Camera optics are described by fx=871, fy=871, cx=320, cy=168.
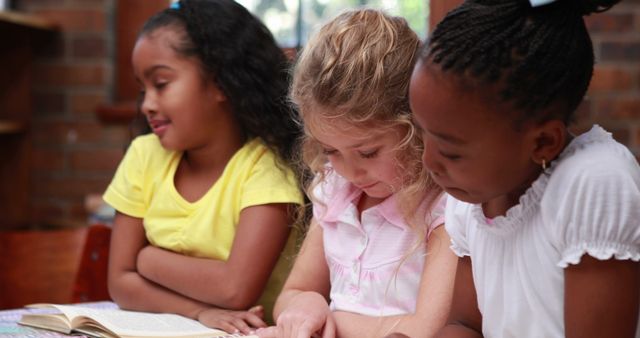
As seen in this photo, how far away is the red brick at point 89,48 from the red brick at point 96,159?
14.4 inches

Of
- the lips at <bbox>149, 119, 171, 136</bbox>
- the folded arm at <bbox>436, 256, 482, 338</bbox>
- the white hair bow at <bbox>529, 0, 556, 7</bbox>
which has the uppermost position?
the white hair bow at <bbox>529, 0, 556, 7</bbox>

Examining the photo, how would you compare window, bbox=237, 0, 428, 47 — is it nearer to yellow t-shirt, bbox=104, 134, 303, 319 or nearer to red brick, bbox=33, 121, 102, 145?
red brick, bbox=33, 121, 102, 145

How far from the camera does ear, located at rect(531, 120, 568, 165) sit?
0.83 metres

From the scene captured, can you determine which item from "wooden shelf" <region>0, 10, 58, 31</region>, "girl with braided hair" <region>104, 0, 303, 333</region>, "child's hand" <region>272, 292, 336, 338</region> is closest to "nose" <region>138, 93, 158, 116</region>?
"girl with braided hair" <region>104, 0, 303, 333</region>

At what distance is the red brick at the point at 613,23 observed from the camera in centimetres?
264

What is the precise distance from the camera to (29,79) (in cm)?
334

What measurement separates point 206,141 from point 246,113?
0.27 ft

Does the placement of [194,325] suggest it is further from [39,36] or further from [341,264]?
[39,36]

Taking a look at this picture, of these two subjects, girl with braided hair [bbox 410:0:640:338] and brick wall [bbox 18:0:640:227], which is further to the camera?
brick wall [bbox 18:0:640:227]

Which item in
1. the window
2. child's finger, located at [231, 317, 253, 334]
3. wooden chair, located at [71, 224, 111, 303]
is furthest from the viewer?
the window

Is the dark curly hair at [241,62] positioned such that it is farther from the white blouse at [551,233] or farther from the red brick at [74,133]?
the red brick at [74,133]

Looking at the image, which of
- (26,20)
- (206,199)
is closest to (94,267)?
(206,199)

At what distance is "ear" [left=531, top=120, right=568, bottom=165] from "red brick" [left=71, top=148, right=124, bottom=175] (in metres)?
2.74

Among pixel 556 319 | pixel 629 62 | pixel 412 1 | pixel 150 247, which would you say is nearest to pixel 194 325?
pixel 150 247
